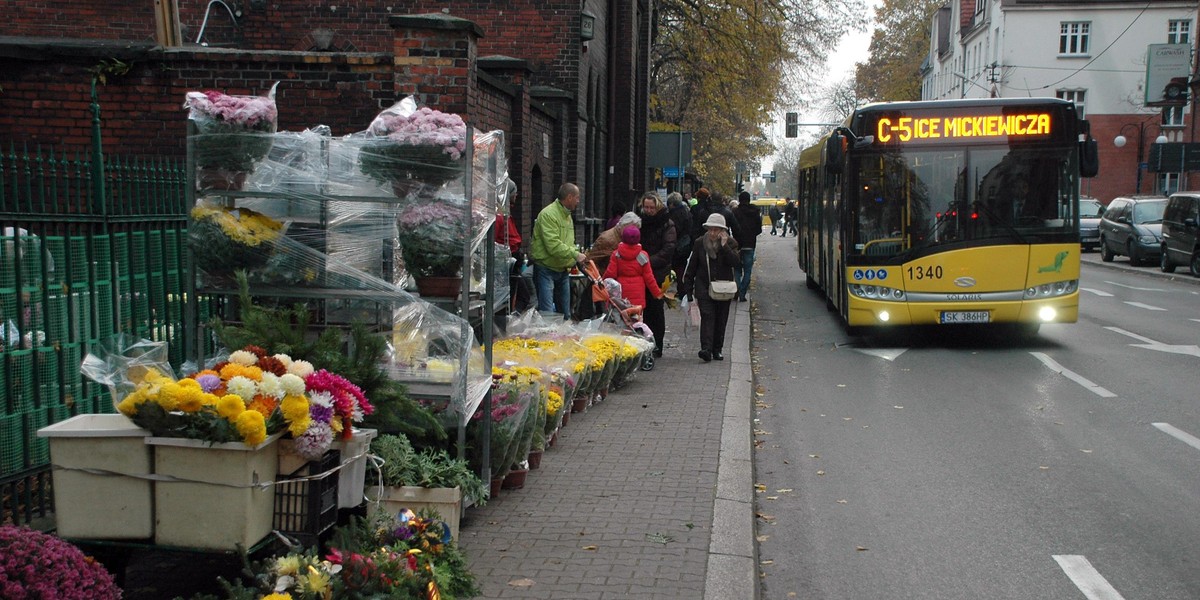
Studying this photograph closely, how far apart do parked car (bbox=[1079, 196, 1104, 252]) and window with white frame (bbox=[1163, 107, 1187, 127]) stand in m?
14.3

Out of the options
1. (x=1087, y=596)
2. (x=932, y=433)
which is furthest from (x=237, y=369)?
(x=932, y=433)

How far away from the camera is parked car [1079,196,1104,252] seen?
40.4 meters

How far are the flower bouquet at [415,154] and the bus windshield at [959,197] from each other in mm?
9203

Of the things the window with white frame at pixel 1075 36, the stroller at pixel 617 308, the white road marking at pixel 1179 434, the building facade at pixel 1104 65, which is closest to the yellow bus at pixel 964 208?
the stroller at pixel 617 308

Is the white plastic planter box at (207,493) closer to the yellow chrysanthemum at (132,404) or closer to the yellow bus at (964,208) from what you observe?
the yellow chrysanthemum at (132,404)

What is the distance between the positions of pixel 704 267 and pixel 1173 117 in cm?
4821

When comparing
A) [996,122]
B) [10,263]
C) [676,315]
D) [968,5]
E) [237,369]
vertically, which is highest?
[968,5]

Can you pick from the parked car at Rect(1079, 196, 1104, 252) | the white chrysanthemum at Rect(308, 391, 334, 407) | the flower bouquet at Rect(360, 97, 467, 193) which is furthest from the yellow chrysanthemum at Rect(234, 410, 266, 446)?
the parked car at Rect(1079, 196, 1104, 252)

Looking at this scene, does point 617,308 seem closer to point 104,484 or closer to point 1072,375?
point 1072,375

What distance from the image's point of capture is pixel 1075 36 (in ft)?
185

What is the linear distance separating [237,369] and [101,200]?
Answer: 204 cm

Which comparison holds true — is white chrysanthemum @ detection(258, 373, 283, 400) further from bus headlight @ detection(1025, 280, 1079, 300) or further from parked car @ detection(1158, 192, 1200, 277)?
parked car @ detection(1158, 192, 1200, 277)

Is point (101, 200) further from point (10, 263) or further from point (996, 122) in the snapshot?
point (996, 122)

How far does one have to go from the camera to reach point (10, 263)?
5.20m
